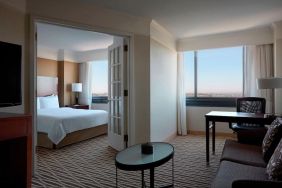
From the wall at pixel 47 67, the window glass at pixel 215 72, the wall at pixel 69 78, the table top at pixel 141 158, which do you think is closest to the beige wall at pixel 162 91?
the window glass at pixel 215 72

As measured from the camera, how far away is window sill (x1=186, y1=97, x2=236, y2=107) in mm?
5070

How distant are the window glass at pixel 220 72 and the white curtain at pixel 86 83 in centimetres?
361

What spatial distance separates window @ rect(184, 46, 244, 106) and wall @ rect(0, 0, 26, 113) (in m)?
3.83

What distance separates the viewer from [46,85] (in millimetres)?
6414

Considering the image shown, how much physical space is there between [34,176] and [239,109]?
3.47 m

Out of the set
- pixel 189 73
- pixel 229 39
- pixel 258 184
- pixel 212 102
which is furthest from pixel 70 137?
pixel 229 39

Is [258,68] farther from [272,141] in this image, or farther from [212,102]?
[272,141]

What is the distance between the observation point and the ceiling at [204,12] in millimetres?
3109

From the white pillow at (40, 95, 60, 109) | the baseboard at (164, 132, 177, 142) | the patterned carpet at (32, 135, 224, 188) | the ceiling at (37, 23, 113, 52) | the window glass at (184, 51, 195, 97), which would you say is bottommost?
the patterned carpet at (32, 135, 224, 188)

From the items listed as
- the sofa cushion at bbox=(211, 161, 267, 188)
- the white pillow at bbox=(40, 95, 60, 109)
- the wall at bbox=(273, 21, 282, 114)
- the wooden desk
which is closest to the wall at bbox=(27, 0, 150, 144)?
the wooden desk

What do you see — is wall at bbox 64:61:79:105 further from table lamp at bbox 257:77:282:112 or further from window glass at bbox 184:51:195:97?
table lamp at bbox 257:77:282:112

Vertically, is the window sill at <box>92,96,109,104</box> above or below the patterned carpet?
above

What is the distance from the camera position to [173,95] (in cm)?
514

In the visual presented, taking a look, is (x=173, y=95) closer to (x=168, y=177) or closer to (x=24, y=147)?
(x=168, y=177)
